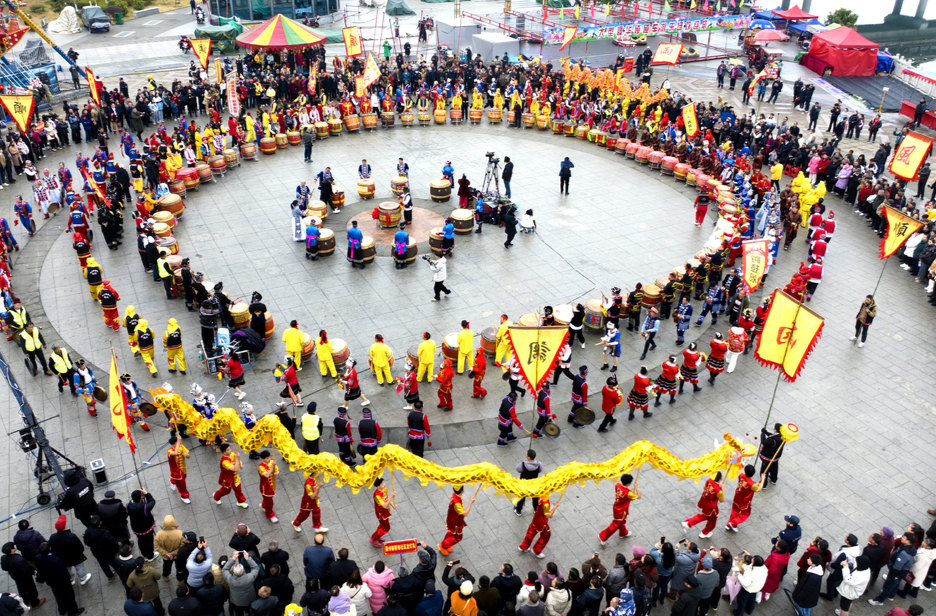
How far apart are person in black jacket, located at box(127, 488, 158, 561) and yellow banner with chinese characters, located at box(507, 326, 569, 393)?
6.37 m

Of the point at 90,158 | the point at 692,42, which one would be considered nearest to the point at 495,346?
the point at 90,158

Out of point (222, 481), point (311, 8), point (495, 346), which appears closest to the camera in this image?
point (222, 481)

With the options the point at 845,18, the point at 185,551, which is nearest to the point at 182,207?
the point at 185,551

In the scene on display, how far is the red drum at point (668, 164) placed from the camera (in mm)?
26273

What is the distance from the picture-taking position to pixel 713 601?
10.3m

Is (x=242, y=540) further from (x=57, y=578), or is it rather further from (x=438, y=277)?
(x=438, y=277)

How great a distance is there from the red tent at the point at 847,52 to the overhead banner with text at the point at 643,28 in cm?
566

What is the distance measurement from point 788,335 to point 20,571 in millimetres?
12909

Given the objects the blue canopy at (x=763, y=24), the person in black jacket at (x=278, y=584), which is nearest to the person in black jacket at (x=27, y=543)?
the person in black jacket at (x=278, y=584)

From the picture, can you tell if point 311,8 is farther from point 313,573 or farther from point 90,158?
point 313,573

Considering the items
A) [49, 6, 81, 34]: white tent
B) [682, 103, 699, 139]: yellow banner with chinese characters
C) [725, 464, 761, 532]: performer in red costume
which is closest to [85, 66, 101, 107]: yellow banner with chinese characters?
[682, 103, 699, 139]: yellow banner with chinese characters

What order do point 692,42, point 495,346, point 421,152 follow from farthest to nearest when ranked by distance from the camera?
point 692,42 < point 421,152 < point 495,346

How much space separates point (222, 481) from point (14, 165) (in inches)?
823

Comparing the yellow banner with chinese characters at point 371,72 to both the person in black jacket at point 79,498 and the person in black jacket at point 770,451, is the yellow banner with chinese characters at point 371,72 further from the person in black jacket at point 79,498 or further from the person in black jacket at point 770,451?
the person in black jacket at point 770,451
